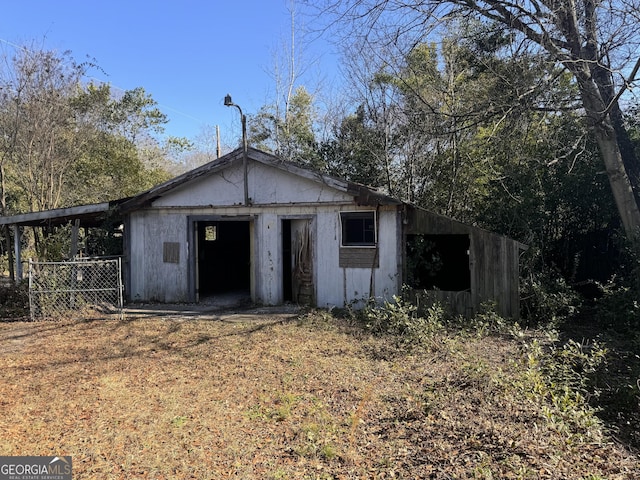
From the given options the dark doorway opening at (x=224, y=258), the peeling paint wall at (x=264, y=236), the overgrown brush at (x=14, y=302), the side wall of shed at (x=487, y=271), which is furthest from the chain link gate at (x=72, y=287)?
the side wall of shed at (x=487, y=271)

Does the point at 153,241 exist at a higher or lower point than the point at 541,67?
lower

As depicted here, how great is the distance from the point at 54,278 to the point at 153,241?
2445 millimetres

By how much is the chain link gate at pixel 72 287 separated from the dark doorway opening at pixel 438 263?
19.8ft

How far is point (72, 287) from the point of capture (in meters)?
8.28

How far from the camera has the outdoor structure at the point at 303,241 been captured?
825 cm

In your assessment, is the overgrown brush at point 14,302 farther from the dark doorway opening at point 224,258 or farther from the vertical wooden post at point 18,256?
the dark doorway opening at point 224,258

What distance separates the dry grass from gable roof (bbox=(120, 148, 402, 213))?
3143mm

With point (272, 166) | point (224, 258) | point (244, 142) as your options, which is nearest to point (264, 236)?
point (272, 166)

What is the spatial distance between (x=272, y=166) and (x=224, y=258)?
213 inches

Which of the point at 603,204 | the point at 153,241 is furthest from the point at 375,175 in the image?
the point at 153,241

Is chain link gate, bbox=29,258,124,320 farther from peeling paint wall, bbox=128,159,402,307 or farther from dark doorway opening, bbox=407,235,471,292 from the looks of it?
dark doorway opening, bbox=407,235,471,292

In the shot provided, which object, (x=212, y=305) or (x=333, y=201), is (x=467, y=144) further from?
(x=212, y=305)

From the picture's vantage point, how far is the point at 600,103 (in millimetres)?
8516

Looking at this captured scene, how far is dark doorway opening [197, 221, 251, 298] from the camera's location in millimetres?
12391
